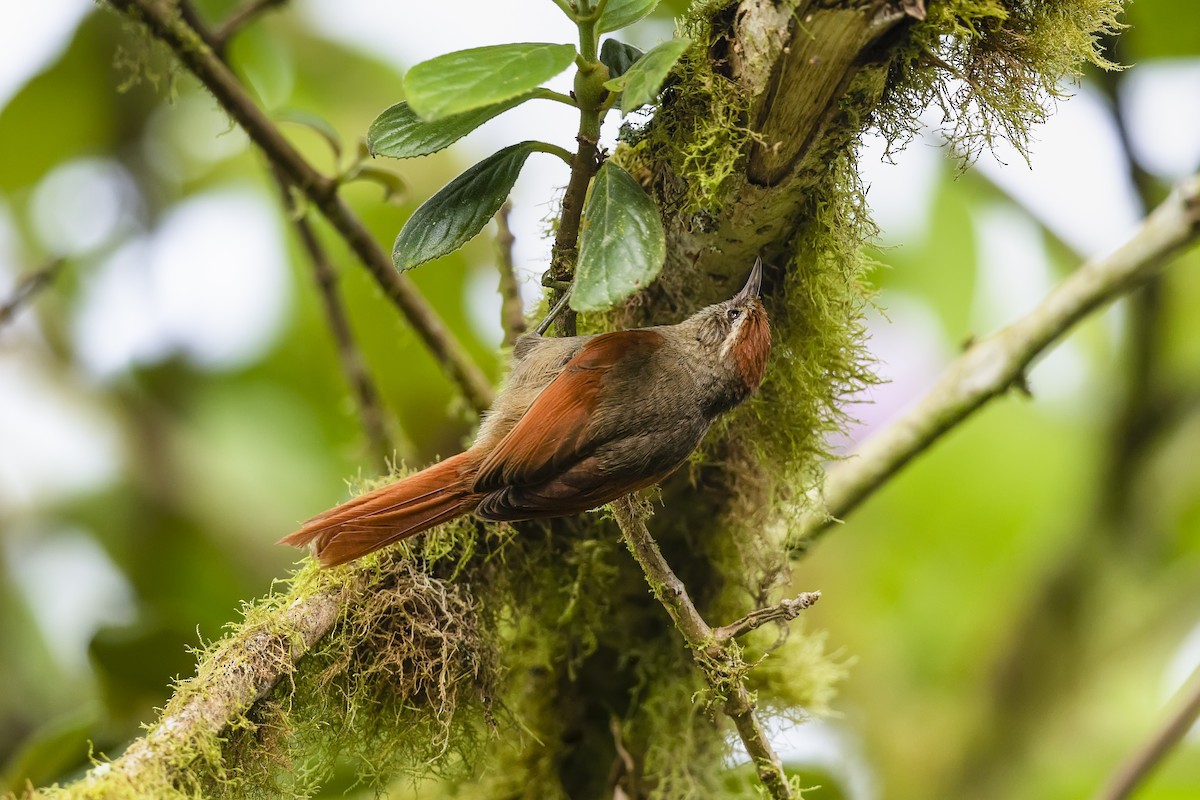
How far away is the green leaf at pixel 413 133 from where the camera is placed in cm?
151

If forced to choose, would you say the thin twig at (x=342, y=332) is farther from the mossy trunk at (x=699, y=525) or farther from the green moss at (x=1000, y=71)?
the green moss at (x=1000, y=71)

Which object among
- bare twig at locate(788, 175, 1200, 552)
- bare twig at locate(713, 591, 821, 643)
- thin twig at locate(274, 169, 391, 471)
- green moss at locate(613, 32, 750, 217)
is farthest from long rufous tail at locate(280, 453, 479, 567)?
thin twig at locate(274, 169, 391, 471)

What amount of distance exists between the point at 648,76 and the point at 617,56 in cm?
32

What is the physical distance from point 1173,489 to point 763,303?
1.66 m

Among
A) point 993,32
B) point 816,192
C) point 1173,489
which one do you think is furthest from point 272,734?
point 1173,489

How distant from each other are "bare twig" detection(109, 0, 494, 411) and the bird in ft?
1.66

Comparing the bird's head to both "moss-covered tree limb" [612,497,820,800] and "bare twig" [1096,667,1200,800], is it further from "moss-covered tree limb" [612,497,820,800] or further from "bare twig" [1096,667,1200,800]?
"bare twig" [1096,667,1200,800]

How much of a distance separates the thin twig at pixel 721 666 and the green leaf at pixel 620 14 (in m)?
0.78

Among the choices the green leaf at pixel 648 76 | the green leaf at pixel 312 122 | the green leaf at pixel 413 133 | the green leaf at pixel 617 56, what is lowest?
the green leaf at pixel 648 76

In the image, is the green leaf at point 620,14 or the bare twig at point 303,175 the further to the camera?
the bare twig at point 303,175

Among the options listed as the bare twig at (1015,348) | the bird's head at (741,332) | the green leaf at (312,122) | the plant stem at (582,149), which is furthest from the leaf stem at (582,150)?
the bare twig at (1015,348)

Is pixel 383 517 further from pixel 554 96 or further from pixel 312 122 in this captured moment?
pixel 312 122

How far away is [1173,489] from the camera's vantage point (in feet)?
9.64

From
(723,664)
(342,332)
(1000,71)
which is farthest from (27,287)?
(1000,71)
